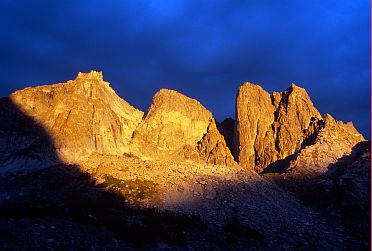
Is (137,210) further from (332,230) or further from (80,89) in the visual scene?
(80,89)

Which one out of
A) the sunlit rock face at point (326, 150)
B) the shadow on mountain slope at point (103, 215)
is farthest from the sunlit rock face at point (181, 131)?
the shadow on mountain slope at point (103, 215)

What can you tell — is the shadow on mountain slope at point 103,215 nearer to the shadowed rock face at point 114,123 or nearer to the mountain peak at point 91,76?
the shadowed rock face at point 114,123

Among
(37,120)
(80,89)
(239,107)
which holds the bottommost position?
(37,120)

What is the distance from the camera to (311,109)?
88.6 meters

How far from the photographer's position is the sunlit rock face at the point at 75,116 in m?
50.2

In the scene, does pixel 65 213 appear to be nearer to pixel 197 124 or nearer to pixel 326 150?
pixel 326 150

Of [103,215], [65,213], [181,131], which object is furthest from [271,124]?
[65,213]

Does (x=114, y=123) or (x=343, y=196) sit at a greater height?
(x=114, y=123)

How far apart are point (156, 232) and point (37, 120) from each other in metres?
33.3

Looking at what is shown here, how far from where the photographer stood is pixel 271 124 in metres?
92.2

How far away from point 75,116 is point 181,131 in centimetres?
3959

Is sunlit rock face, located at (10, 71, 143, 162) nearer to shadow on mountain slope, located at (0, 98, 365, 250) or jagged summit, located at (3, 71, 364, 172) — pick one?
jagged summit, located at (3, 71, 364, 172)

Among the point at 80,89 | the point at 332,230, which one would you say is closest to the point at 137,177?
the point at 332,230

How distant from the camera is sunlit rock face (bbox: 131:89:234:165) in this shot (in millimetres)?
85250
